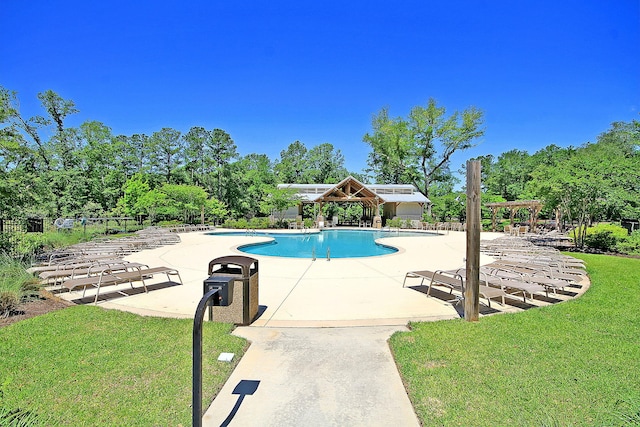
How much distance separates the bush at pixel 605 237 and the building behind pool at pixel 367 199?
18.3m

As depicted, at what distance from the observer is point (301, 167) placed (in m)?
50.2

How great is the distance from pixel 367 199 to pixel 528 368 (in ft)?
97.3

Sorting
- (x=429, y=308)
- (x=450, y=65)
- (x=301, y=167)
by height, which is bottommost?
(x=429, y=308)

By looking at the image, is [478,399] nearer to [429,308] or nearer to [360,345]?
[360,345]

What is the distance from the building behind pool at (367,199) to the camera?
3275 centimetres

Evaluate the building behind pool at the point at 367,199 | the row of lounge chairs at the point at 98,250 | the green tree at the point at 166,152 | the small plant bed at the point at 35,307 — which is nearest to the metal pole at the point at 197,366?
the small plant bed at the point at 35,307

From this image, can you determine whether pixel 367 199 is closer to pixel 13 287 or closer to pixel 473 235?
pixel 473 235

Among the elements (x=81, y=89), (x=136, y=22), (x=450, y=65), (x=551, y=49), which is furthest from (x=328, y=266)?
(x=81, y=89)

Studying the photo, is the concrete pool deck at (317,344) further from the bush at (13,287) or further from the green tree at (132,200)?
the green tree at (132,200)

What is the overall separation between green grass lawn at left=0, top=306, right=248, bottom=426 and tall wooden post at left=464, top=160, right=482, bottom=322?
3243mm

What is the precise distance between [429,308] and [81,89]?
35809 mm

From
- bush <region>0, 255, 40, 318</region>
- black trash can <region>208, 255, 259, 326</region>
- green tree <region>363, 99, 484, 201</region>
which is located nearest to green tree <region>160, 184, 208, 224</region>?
bush <region>0, 255, 40, 318</region>

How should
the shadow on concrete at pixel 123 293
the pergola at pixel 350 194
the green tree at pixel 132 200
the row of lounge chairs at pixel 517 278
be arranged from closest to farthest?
the row of lounge chairs at pixel 517 278, the shadow on concrete at pixel 123 293, the green tree at pixel 132 200, the pergola at pixel 350 194

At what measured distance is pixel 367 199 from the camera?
107 ft
